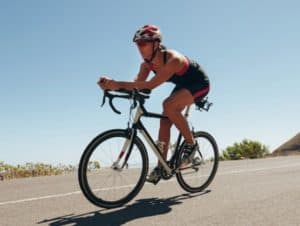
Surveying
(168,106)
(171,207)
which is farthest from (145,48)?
(171,207)

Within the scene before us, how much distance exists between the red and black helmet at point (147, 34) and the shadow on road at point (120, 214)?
6.35ft

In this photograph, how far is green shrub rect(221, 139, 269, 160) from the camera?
17562 millimetres

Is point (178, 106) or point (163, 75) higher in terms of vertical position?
point (163, 75)

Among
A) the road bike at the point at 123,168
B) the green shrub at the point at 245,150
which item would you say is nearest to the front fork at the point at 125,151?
the road bike at the point at 123,168

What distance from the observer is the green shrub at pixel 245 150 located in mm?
17562

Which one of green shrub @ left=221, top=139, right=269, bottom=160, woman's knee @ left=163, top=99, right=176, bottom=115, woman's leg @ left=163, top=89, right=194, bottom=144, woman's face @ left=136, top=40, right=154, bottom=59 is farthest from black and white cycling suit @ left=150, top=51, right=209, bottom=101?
green shrub @ left=221, top=139, right=269, bottom=160

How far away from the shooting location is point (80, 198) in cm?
541

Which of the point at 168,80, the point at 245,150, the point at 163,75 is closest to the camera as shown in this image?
the point at 163,75

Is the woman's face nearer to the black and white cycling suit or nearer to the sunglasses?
the sunglasses

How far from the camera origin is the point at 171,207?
463 cm

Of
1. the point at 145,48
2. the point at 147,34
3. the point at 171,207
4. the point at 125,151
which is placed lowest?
the point at 171,207

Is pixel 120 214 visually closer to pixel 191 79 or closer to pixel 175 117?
pixel 175 117

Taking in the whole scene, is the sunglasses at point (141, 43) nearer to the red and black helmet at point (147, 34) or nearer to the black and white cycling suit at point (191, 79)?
the red and black helmet at point (147, 34)

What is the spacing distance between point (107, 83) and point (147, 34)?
34.0 inches
